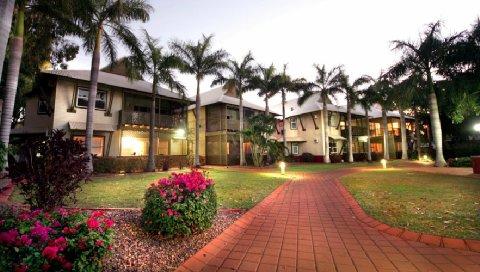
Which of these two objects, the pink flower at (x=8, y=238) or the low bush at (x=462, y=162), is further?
the low bush at (x=462, y=162)

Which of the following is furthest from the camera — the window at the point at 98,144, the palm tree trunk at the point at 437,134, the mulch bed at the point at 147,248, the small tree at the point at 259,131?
the small tree at the point at 259,131

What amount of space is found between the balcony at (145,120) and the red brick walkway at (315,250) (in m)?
17.5

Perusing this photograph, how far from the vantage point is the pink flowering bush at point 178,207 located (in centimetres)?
440

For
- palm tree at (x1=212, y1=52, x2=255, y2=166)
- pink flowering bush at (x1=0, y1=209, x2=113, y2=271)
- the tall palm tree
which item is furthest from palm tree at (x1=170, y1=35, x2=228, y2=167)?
pink flowering bush at (x1=0, y1=209, x2=113, y2=271)

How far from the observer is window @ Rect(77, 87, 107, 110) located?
1897 cm

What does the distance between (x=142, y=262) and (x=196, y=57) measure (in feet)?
70.0

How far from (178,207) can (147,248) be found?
773mm

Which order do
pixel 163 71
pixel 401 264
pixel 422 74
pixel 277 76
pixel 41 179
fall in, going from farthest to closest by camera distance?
pixel 277 76
pixel 422 74
pixel 163 71
pixel 41 179
pixel 401 264

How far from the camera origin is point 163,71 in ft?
61.7

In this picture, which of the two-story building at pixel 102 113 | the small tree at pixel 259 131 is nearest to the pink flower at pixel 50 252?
the two-story building at pixel 102 113

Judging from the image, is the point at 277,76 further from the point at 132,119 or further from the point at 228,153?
the point at 132,119

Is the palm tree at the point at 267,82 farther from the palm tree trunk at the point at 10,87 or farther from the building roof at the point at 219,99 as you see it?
the palm tree trunk at the point at 10,87

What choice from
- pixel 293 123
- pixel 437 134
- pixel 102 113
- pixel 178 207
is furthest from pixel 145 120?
pixel 293 123

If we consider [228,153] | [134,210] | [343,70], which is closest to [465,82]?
[343,70]
